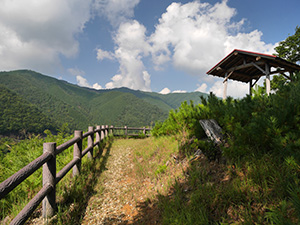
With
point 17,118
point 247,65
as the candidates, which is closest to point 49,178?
point 247,65

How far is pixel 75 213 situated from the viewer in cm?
320

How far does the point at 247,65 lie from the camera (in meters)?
10.1

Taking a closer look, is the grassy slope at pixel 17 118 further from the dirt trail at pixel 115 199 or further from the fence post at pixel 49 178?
the fence post at pixel 49 178

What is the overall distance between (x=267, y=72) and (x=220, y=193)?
9772 millimetres

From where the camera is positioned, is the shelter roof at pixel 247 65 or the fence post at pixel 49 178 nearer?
the fence post at pixel 49 178

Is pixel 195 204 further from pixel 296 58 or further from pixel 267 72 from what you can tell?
pixel 296 58

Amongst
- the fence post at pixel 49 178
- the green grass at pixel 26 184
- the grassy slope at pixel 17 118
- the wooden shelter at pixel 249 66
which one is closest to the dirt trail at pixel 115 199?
the green grass at pixel 26 184

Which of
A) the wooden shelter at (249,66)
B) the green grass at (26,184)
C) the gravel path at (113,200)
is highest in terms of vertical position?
the wooden shelter at (249,66)

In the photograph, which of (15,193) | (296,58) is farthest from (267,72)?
(296,58)

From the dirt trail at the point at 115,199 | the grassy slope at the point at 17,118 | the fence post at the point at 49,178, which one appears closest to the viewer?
the fence post at the point at 49,178

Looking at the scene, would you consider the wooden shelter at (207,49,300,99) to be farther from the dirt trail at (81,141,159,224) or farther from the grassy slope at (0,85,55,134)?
the grassy slope at (0,85,55,134)

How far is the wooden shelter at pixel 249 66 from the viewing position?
9234mm

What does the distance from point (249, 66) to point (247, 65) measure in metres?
0.32

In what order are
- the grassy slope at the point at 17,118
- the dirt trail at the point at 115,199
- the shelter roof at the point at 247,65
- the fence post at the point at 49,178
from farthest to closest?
the grassy slope at the point at 17,118 → the shelter roof at the point at 247,65 → the dirt trail at the point at 115,199 → the fence post at the point at 49,178
